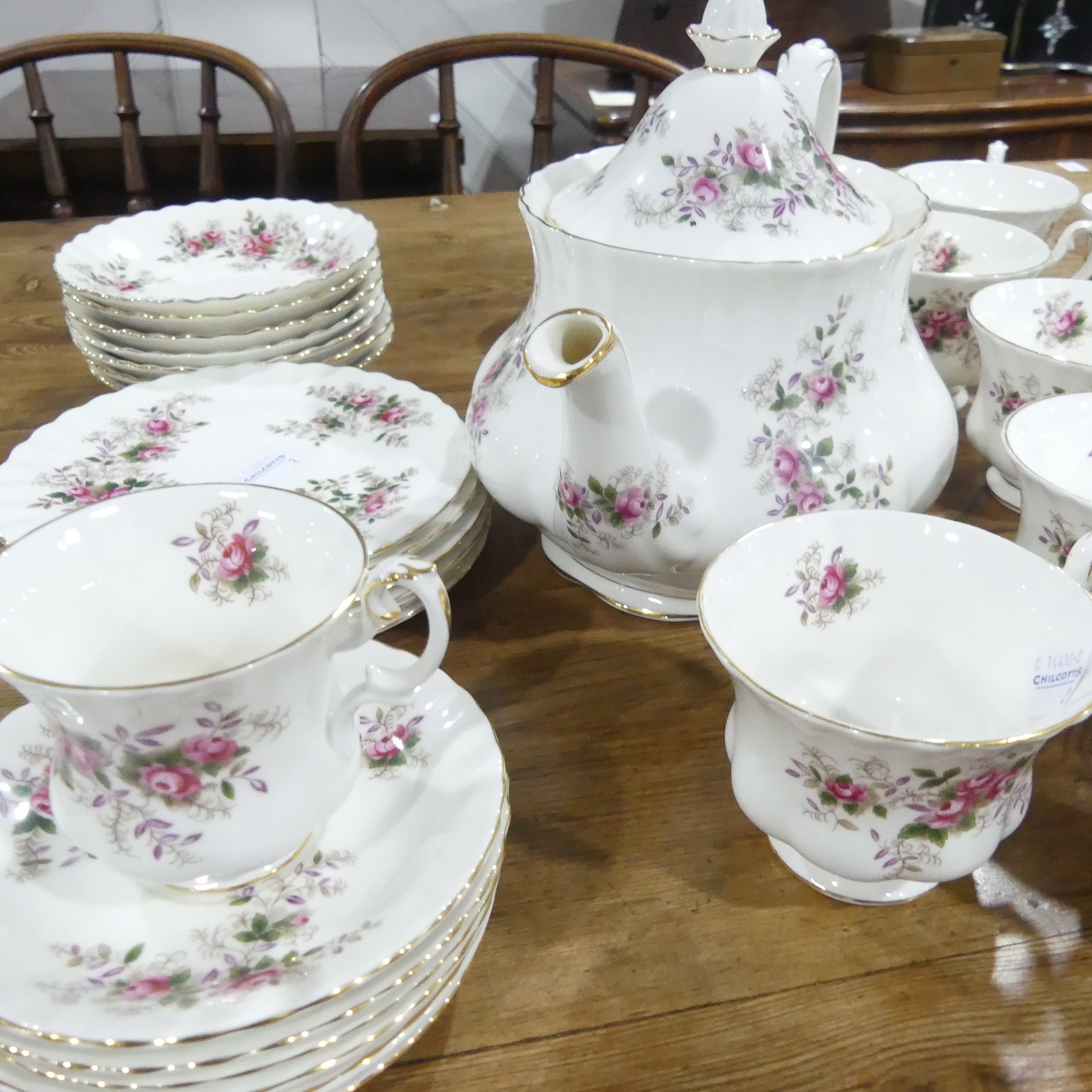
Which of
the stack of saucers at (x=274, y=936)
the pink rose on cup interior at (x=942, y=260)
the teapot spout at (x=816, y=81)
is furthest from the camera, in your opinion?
the pink rose on cup interior at (x=942, y=260)

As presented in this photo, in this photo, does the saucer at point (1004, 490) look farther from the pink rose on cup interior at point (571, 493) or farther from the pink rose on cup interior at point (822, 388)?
the pink rose on cup interior at point (571, 493)

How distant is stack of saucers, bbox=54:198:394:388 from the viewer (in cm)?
74

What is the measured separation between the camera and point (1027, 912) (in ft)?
1.28

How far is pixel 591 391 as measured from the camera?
0.43m

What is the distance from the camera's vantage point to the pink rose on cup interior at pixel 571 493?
47 cm

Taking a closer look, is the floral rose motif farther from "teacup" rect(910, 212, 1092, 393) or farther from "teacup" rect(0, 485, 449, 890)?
"teacup" rect(910, 212, 1092, 393)

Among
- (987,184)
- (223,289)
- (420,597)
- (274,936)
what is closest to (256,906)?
(274,936)

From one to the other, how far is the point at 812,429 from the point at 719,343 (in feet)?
0.22

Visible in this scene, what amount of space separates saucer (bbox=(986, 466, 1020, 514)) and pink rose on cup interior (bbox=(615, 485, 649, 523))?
0.33 m

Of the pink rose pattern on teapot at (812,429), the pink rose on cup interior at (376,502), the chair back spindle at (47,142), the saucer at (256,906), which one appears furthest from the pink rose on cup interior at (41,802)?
the chair back spindle at (47,142)

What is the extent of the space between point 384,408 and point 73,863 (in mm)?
385

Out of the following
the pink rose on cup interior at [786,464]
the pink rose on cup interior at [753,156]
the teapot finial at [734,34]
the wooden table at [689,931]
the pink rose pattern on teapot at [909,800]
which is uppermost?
the teapot finial at [734,34]

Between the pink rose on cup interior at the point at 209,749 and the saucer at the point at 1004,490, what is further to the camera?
the saucer at the point at 1004,490

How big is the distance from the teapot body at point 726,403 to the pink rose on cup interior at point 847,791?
0.15m
